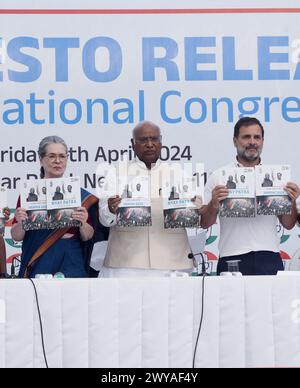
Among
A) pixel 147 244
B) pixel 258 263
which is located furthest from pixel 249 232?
pixel 147 244

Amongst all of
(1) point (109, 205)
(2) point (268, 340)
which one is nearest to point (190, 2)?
(1) point (109, 205)

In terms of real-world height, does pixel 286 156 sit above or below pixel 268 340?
above

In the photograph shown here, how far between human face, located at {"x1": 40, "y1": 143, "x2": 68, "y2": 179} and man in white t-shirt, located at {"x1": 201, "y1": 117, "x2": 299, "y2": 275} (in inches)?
34.3

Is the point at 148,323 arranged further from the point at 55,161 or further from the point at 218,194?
the point at 55,161

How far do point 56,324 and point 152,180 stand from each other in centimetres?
136

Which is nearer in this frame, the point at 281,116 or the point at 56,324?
the point at 56,324

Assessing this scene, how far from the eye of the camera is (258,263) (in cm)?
629

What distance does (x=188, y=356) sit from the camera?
5.33 m

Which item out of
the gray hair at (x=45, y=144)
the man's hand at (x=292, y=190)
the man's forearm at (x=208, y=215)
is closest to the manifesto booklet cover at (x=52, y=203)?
the gray hair at (x=45, y=144)

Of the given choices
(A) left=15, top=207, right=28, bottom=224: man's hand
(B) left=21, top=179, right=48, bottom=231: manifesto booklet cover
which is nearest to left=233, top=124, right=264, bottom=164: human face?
(B) left=21, top=179, right=48, bottom=231: manifesto booklet cover

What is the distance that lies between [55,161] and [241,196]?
113cm

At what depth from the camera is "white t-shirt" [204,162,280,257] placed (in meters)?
6.32
